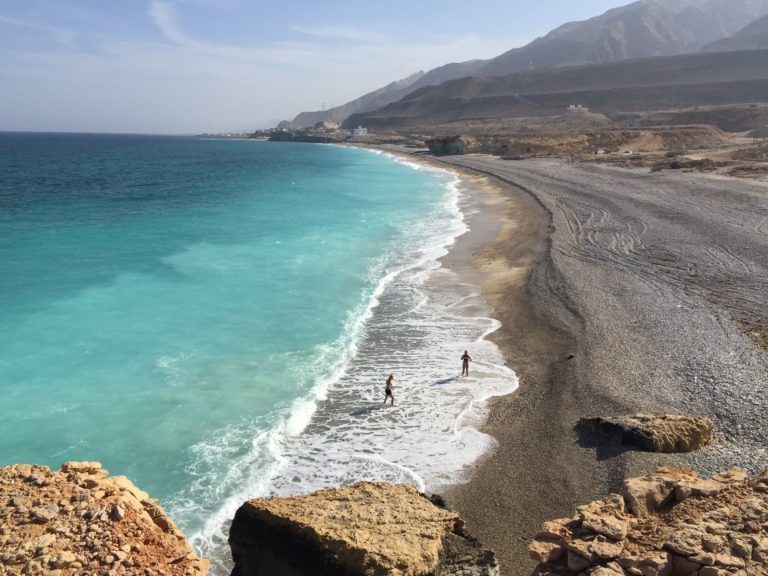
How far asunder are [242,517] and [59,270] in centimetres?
2358

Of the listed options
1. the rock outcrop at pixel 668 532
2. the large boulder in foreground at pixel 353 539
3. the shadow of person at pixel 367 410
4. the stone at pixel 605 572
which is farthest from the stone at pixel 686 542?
the shadow of person at pixel 367 410

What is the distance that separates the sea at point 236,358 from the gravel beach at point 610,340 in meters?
1.12

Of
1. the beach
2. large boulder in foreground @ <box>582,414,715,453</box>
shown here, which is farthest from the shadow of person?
large boulder in foreground @ <box>582,414,715,453</box>

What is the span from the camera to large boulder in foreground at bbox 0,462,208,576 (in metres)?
5.54

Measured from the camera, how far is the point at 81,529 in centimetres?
590

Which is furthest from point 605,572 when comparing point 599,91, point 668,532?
point 599,91

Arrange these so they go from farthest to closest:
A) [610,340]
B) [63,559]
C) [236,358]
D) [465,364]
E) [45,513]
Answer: [236,358] < [610,340] < [465,364] < [45,513] < [63,559]

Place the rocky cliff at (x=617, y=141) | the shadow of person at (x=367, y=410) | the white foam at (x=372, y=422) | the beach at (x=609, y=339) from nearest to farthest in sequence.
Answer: the beach at (x=609, y=339) → the white foam at (x=372, y=422) → the shadow of person at (x=367, y=410) → the rocky cliff at (x=617, y=141)

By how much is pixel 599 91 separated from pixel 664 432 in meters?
147

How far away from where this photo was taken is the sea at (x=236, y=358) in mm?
11391

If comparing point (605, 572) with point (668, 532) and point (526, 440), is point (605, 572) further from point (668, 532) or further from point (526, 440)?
point (526, 440)

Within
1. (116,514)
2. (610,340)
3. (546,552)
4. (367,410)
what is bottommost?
(367,410)

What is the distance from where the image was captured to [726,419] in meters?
11.0

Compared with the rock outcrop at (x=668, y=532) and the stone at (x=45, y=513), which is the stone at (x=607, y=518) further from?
the stone at (x=45, y=513)
